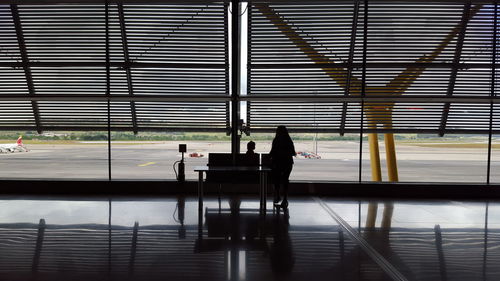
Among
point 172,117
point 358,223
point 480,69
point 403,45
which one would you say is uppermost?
point 403,45

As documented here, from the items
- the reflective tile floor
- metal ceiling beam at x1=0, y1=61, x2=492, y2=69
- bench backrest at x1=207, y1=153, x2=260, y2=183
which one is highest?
metal ceiling beam at x1=0, y1=61, x2=492, y2=69

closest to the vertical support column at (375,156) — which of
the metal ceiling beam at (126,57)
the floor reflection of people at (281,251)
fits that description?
the floor reflection of people at (281,251)

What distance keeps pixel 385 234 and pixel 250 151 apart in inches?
110

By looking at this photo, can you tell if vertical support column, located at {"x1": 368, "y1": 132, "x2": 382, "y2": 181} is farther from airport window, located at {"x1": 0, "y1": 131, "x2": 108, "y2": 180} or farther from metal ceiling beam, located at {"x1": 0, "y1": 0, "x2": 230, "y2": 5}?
airport window, located at {"x1": 0, "y1": 131, "x2": 108, "y2": 180}

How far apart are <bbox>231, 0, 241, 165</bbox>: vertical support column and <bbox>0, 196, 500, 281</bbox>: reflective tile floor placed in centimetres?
154

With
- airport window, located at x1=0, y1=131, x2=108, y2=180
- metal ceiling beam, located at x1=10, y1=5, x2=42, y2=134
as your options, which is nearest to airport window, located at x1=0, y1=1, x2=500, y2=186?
metal ceiling beam, located at x1=10, y1=5, x2=42, y2=134

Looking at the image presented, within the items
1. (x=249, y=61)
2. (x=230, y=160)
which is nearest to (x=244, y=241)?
(x=230, y=160)

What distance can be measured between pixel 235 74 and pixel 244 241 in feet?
12.4

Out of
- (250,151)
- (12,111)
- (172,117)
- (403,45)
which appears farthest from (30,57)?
(403,45)

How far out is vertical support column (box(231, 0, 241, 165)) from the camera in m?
6.45

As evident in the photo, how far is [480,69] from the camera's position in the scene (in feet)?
22.4

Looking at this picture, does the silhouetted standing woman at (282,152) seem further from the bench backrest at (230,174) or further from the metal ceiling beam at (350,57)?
the metal ceiling beam at (350,57)

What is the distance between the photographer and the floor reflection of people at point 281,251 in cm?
298

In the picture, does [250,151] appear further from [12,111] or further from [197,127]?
[12,111]
